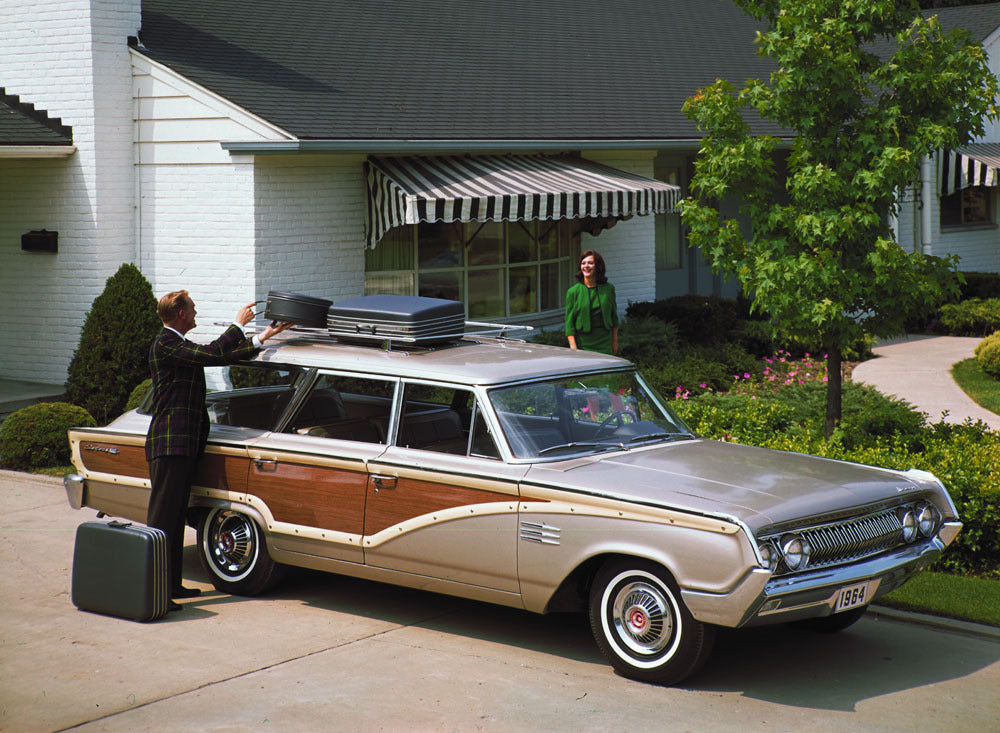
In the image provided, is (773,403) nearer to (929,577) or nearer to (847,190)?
(847,190)

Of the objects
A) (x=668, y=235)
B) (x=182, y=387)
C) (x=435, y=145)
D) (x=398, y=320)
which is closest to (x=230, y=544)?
(x=182, y=387)

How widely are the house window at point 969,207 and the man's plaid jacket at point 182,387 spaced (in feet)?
64.3

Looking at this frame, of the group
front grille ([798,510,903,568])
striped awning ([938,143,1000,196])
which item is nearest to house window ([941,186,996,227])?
striped awning ([938,143,1000,196])

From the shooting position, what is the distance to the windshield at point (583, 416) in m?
6.69

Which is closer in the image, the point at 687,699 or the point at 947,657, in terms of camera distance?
the point at 687,699

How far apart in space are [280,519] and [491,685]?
1896mm

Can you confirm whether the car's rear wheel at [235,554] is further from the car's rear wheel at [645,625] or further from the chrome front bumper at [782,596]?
the chrome front bumper at [782,596]

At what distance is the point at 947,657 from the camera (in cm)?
654

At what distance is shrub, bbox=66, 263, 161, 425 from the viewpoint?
12.6m

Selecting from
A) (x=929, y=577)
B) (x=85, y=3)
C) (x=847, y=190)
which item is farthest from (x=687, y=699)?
(x=85, y=3)

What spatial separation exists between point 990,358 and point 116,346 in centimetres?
1045

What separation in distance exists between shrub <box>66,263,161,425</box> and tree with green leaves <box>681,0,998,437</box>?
5964 mm

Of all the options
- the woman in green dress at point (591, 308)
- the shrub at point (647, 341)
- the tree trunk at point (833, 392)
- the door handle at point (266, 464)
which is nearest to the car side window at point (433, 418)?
the door handle at point (266, 464)

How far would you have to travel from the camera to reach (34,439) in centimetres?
1155
